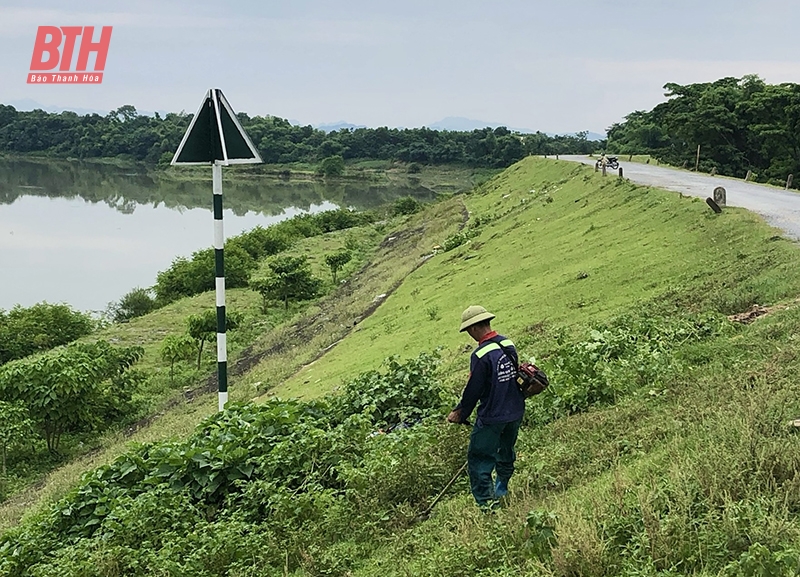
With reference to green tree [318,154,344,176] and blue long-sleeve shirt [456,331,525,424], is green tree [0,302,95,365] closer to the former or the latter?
blue long-sleeve shirt [456,331,525,424]

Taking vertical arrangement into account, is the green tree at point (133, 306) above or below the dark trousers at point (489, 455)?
below

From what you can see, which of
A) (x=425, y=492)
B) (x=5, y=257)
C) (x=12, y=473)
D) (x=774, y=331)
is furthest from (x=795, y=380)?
(x=5, y=257)

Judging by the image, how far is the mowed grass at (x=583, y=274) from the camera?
10.8 meters

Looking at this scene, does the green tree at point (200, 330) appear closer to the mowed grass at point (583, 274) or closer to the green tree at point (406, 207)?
the mowed grass at point (583, 274)

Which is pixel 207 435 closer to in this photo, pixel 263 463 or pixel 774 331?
pixel 263 463

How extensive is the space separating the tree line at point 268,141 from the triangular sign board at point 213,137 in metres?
97.7

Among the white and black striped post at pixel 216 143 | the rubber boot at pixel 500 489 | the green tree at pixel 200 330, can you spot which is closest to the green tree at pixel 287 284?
the green tree at pixel 200 330

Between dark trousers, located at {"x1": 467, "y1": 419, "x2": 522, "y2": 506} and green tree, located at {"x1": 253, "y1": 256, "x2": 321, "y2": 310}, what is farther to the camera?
green tree, located at {"x1": 253, "y1": 256, "x2": 321, "y2": 310}

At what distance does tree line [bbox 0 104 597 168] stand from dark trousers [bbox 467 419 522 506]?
101 m

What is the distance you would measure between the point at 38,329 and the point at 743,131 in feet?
120

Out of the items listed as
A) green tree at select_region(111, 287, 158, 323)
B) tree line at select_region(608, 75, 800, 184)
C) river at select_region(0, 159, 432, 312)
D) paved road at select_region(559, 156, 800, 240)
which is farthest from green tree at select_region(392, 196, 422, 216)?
green tree at select_region(111, 287, 158, 323)

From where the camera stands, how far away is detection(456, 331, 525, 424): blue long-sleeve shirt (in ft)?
15.6

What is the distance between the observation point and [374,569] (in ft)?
15.0

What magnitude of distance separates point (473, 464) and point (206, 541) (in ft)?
6.88
